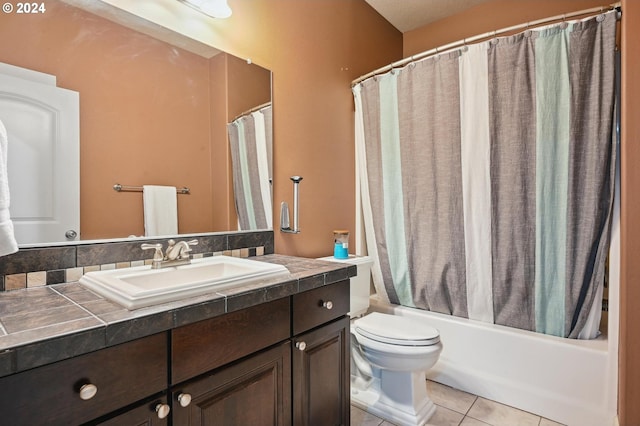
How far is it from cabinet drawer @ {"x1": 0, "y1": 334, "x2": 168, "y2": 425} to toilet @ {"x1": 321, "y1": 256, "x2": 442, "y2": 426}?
1.15m

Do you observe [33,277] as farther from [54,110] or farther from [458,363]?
[458,363]

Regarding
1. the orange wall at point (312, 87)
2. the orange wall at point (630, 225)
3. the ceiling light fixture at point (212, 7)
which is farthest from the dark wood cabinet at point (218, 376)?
the ceiling light fixture at point (212, 7)

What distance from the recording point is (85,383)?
0.69 metres

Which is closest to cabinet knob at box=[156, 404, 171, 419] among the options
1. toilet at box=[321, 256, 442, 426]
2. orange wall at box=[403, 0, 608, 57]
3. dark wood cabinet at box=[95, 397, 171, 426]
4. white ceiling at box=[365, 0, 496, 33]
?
dark wood cabinet at box=[95, 397, 171, 426]

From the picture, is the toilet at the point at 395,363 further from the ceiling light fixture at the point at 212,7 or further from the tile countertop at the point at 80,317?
the ceiling light fixture at the point at 212,7

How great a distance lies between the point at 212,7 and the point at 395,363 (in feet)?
6.20

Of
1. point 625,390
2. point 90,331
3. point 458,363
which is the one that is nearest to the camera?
point 90,331

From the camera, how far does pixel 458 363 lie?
206 cm

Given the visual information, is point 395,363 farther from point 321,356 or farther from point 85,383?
point 85,383

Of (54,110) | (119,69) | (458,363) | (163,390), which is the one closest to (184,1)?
(119,69)

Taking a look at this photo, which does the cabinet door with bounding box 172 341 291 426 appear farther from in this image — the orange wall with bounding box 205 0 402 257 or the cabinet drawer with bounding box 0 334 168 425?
the orange wall with bounding box 205 0 402 257

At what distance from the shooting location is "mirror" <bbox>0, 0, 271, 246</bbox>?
115 cm

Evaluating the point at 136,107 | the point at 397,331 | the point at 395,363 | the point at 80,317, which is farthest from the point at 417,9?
the point at 80,317

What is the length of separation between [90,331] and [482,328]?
1.97 m
